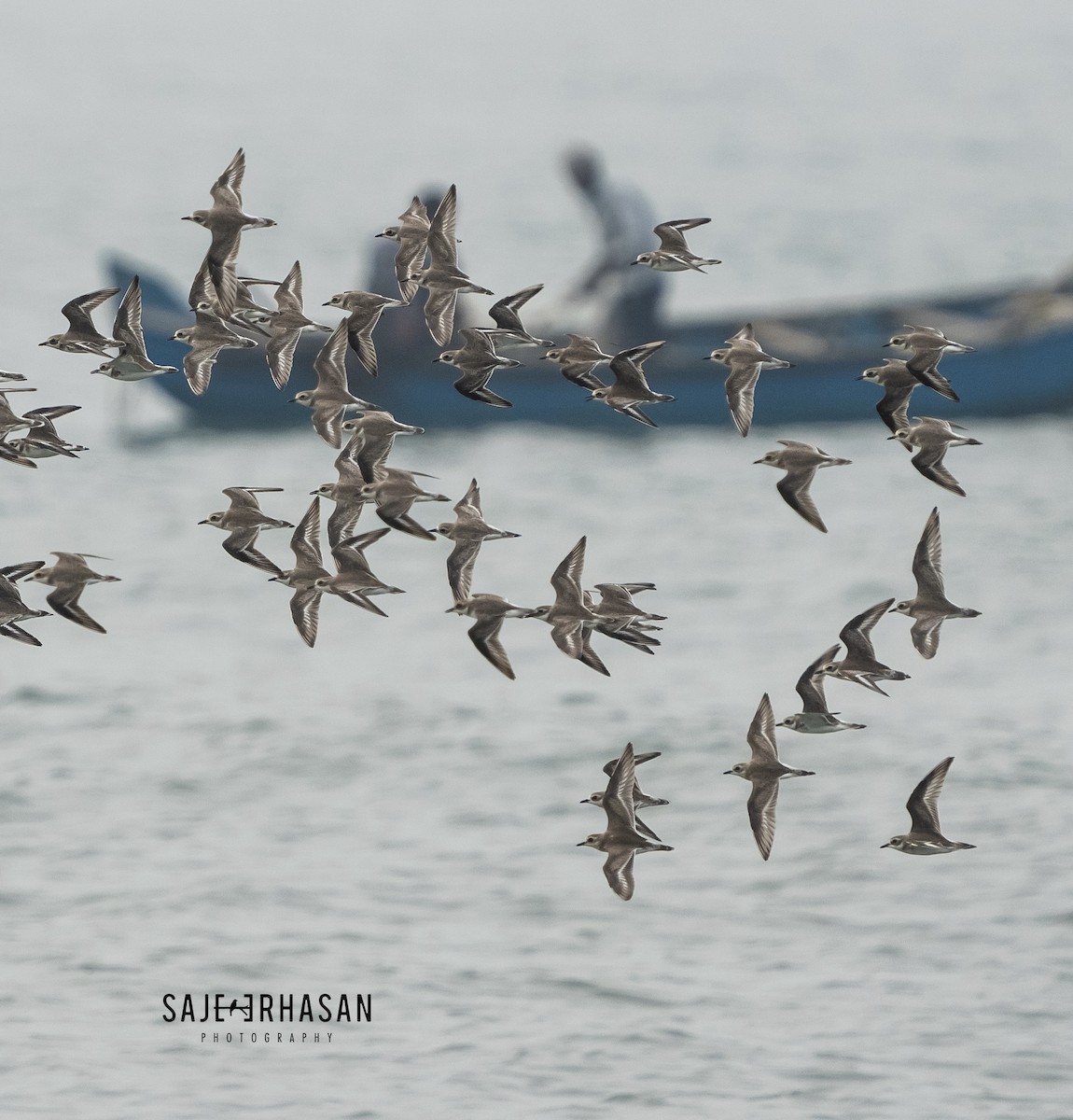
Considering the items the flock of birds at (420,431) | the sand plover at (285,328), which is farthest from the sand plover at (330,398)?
the sand plover at (285,328)

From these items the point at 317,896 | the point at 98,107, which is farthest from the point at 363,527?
the point at 98,107

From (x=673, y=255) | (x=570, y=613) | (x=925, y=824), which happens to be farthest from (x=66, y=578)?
(x=925, y=824)

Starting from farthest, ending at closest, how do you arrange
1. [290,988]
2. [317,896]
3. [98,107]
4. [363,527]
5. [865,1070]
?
[98,107], [363,527], [317,896], [290,988], [865,1070]

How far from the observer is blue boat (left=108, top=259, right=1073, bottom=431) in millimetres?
57312

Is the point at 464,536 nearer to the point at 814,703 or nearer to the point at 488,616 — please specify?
the point at 488,616

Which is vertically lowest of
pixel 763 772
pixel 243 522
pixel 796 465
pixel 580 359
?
pixel 763 772

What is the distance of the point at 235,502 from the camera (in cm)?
1970

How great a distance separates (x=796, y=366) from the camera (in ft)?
182

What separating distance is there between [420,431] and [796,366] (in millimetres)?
37702

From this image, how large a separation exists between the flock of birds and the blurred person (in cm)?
3420

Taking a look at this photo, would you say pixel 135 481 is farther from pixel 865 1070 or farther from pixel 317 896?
pixel 865 1070

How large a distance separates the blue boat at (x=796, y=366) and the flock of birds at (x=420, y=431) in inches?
1413

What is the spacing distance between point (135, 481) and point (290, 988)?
105ft

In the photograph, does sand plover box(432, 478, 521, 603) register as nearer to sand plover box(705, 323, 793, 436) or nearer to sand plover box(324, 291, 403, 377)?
sand plover box(324, 291, 403, 377)
